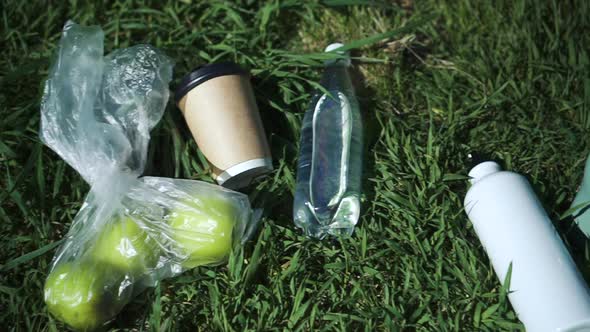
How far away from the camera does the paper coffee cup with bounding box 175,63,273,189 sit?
1.83 metres

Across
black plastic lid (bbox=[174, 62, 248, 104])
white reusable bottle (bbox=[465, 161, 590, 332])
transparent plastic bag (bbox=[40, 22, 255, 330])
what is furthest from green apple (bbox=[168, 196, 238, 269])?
white reusable bottle (bbox=[465, 161, 590, 332])

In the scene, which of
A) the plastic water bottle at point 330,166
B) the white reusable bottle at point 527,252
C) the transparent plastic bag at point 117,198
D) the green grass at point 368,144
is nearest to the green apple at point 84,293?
the transparent plastic bag at point 117,198

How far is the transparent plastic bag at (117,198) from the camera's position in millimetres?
1646

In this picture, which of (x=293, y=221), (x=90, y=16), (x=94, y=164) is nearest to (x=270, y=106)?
(x=293, y=221)

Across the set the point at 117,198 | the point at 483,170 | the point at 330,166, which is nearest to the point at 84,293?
the point at 117,198

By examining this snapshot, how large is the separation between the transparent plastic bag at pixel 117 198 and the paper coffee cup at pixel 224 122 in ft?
0.33

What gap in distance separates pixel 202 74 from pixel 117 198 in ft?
1.59

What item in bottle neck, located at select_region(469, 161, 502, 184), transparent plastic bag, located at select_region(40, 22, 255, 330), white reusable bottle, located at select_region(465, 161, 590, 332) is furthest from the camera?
bottle neck, located at select_region(469, 161, 502, 184)

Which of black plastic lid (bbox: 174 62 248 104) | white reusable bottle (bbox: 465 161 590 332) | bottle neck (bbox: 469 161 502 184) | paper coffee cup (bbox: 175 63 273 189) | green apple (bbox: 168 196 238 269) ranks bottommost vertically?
white reusable bottle (bbox: 465 161 590 332)

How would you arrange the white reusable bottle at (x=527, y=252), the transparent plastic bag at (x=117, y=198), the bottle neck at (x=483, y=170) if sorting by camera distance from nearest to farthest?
1. the white reusable bottle at (x=527, y=252)
2. the transparent plastic bag at (x=117, y=198)
3. the bottle neck at (x=483, y=170)

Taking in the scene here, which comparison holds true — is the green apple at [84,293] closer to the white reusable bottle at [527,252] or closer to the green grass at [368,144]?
the green grass at [368,144]

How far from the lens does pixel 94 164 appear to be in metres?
1.80

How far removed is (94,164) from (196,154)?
1.23 ft

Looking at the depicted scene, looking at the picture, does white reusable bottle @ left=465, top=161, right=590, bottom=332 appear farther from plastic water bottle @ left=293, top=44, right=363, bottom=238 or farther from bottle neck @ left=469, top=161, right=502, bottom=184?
plastic water bottle @ left=293, top=44, right=363, bottom=238
